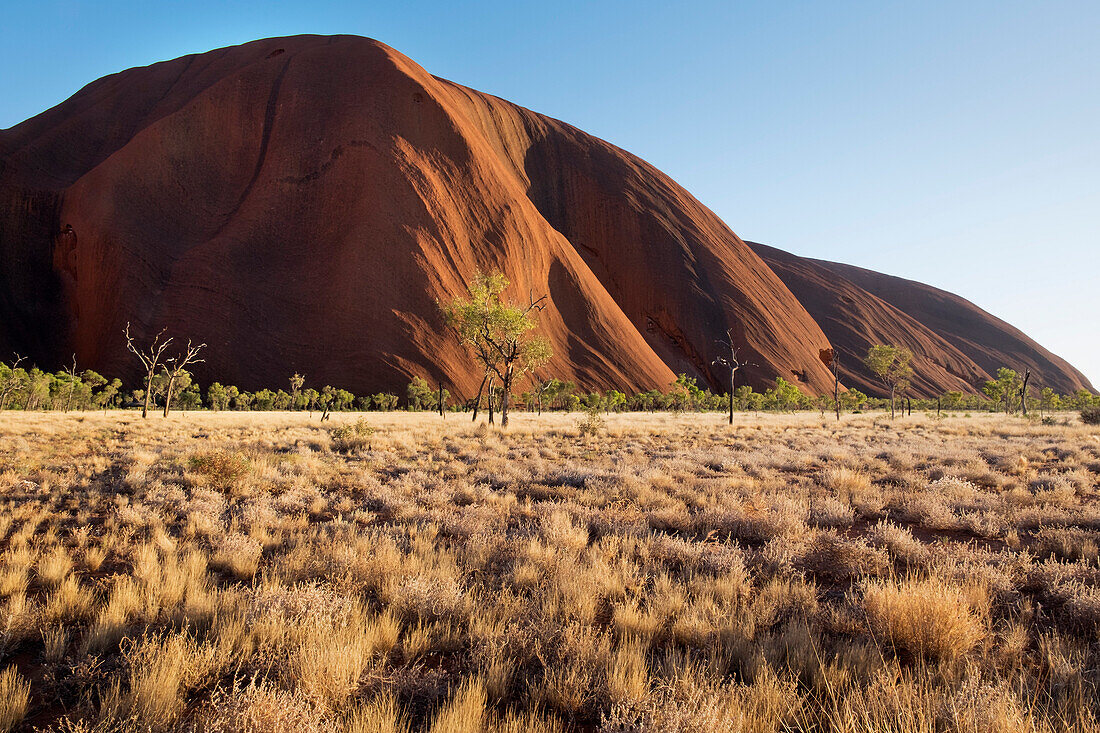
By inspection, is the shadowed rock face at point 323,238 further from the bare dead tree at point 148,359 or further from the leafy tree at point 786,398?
the leafy tree at point 786,398

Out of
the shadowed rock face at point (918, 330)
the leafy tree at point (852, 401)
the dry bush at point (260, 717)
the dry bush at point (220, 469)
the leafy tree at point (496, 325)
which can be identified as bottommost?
the dry bush at point (220, 469)

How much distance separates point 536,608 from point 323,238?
68473 mm

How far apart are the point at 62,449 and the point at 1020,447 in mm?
27015

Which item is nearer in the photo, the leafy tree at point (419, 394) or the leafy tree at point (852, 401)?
the leafy tree at point (419, 394)

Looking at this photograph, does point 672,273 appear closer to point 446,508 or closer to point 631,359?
point 631,359

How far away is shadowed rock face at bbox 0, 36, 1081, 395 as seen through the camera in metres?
58.6

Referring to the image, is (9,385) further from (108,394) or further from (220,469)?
(220,469)

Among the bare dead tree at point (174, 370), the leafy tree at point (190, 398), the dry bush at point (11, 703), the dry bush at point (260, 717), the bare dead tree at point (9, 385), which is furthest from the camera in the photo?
the leafy tree at point (190, 398)

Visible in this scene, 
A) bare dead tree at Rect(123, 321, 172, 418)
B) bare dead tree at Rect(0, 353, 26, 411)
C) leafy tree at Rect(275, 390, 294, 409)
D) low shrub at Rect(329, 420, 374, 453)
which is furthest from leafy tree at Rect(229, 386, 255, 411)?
low shrub at Rect(329, 420, 374, 453)

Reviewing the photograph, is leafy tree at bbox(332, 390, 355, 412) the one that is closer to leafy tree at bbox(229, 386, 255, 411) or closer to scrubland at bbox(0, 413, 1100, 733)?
leafy tree at bbox(229, 386, 255, 411)

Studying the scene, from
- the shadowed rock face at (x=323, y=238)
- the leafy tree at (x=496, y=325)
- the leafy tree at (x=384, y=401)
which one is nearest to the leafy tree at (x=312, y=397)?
the shadowed rock face at (x=323, y=238)

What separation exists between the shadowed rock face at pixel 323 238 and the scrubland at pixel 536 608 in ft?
164

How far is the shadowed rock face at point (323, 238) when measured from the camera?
192 feet

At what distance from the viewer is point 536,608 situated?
3.87 metres
